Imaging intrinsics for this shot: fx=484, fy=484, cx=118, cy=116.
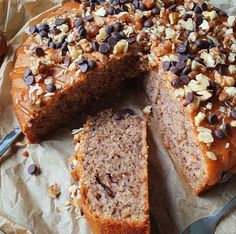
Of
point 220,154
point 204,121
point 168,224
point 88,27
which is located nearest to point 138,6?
point 88,27

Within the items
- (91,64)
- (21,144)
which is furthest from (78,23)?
(21,144)

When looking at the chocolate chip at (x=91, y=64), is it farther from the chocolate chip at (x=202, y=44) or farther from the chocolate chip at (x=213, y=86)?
the chocolate chip at (x=213, y=86)

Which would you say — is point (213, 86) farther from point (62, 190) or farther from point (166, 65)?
point (62, 190)

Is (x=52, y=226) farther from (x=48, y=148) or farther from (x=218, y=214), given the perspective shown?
(x=218, y=214)

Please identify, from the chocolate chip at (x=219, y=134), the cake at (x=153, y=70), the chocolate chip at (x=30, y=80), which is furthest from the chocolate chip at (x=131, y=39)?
the chocolate chip at (x=219, y=134)

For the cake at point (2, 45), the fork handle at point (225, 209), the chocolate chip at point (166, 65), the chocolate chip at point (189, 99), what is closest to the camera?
the chocolate chip at point (189, 99)
